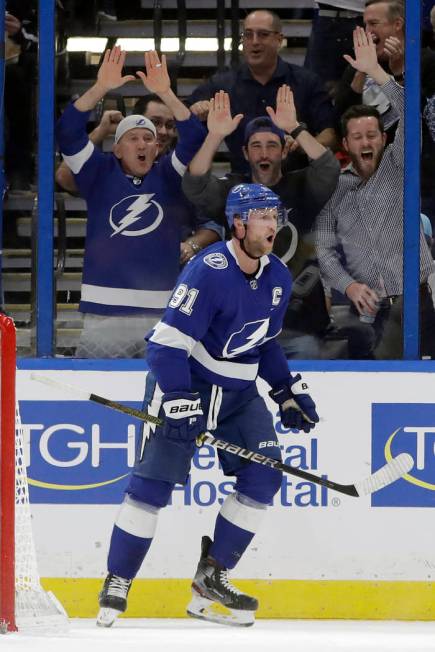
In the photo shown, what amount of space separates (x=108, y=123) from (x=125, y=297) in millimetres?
575

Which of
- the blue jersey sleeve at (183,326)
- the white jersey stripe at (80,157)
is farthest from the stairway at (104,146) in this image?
the blue jersey sleeve at (183,326)

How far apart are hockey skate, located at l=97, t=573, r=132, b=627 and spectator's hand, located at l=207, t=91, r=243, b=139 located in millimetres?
1461

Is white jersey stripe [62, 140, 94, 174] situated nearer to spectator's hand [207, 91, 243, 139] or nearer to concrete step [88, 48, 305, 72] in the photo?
concrete step [88, 48, 305, 72]

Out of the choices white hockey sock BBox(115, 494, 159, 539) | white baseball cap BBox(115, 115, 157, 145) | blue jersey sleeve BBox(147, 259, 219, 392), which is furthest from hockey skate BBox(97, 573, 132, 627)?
white baseball cap BBox(115, 115, 157, 145)

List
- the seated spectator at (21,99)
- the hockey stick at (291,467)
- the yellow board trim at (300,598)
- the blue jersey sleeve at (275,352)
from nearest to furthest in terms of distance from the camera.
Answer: the hockey stick at (291,467) → the blue jersey sleeve at (275,352) → the yellow board trim at (300,598) → the seated spectator at (21,99)

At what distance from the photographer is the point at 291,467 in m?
4.10

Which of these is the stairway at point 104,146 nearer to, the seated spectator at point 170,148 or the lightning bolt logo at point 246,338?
the seated spectator at point 170,148

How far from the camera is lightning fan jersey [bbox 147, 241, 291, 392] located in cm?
390

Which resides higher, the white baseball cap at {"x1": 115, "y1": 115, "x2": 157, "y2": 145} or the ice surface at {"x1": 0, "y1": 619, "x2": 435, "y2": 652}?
the white baseball cap at {"x1": 115, "y1": 115, "x2": 157, "y2": 145}

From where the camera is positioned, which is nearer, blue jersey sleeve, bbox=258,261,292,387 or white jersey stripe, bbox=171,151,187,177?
blue jersey sleeve, bbox=258,261,292,387

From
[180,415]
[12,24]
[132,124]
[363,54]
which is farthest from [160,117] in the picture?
[180,415]

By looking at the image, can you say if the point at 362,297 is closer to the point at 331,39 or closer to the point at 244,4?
the point at 331,39

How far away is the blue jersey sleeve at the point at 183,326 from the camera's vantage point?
3875 mm

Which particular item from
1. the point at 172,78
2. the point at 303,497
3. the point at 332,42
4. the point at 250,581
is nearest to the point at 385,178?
the point at 332,42
